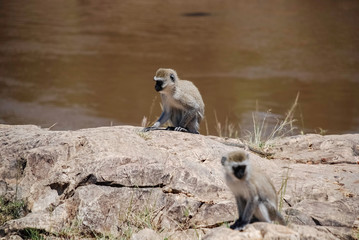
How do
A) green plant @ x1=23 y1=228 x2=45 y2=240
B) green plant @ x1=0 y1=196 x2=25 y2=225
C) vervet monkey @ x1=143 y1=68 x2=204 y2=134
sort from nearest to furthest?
green plant @ x1=23 y1=228 x2=45 y2=240
green plant @ x1=0 y1=196 x2=25 y2=225
vervet monkey @ x1=143 y1=68 x2=204 y2=134

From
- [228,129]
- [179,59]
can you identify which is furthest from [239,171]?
[179,59]

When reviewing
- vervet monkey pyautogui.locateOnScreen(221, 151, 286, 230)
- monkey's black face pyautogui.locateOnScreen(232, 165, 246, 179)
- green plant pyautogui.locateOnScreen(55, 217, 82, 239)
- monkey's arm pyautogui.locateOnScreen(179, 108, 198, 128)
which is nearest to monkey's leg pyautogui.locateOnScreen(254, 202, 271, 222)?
vervet monkey pyautogui.locateOnScreen(221, 151, 286, 230)

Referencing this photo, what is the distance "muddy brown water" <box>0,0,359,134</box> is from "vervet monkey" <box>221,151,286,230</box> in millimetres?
7487

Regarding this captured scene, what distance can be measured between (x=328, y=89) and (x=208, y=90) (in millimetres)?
3428

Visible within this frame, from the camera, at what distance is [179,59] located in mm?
17375

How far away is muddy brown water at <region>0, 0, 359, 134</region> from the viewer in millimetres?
13727

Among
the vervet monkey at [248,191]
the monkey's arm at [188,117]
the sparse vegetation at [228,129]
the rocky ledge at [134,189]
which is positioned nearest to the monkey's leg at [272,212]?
the vervet monkey at [248,191]

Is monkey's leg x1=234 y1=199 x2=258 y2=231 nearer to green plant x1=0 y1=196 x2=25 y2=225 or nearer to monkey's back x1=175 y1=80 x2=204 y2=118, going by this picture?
green plant x1=0 y1=196 x2=25 y2=225

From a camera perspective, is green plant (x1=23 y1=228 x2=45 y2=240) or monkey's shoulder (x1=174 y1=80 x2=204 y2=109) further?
monkey's shoulder (x1=174 y1=80 x2=204 y2=109)

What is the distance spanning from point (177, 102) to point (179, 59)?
9455mm

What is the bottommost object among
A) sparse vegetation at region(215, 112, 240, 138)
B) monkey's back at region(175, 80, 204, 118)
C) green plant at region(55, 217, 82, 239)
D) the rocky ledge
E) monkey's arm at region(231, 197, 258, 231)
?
sparse vegetation at region(215, 112, 240, 138)

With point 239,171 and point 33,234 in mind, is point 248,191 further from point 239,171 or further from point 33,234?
point 33,234

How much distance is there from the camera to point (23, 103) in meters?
14.0

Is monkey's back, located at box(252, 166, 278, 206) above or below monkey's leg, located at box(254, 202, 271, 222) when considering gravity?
above
